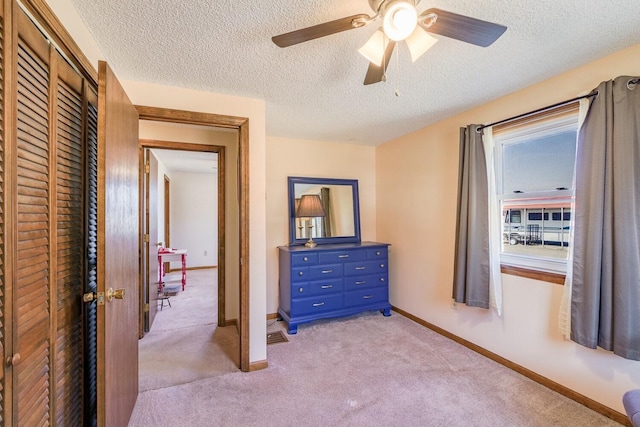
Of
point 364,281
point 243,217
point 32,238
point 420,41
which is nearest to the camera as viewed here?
point 32,238

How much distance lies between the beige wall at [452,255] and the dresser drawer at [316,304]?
0.93 meters

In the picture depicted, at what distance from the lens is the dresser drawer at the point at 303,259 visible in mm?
3117

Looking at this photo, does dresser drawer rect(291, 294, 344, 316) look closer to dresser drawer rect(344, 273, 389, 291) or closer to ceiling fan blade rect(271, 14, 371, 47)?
dresser drawer rect(344, 273, 389, 291)

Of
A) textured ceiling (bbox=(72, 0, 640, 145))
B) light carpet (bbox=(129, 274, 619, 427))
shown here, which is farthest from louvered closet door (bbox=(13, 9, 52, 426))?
light carpet (bbox=(129, 274, 619, 427))

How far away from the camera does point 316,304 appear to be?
10.5 feet

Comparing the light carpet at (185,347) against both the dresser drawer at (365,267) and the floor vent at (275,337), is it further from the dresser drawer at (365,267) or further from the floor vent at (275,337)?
the dresser drawer at (365,267)

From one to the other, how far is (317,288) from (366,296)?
0.67 metres

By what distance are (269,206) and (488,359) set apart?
9.09 ft

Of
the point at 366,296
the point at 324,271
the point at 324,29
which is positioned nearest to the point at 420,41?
the point at 324,29

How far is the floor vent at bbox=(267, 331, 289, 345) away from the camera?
Answer: 2.88 metres

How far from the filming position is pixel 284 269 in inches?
131

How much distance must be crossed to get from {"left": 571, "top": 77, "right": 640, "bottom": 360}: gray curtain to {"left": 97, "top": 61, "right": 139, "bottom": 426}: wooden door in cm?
276

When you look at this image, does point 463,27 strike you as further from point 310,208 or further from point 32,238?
point 310,208

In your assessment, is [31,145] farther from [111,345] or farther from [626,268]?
[626,268]
